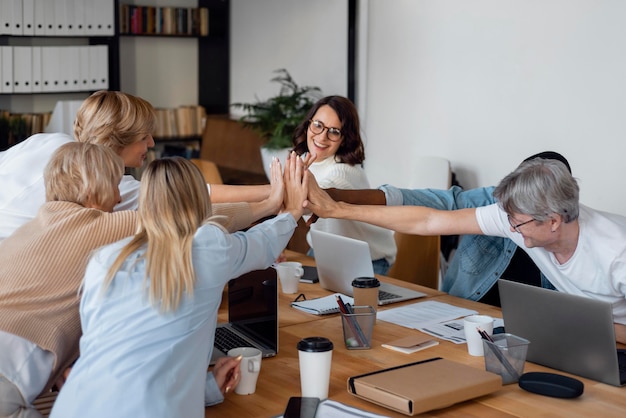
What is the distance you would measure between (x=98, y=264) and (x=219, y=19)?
5.36 metres

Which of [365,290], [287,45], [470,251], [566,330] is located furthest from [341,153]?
[287,45]

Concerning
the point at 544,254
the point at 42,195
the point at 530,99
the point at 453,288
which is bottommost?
the point at 453,288

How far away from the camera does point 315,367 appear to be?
6.73ft

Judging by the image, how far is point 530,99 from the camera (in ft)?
15.2

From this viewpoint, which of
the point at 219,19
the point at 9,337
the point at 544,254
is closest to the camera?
the point at 9,337

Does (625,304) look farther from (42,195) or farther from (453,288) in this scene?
(42,195)

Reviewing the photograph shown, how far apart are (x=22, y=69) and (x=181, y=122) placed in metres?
1.37

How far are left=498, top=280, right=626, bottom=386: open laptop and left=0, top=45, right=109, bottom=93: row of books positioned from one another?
14.9ft

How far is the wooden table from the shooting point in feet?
6.61

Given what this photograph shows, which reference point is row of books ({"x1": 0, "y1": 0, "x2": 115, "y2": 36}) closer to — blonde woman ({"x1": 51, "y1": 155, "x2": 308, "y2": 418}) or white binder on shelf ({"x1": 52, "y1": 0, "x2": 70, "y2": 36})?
white binder on shelf ({"x1": 52, "y1": 0, "x2": 70, "y2": 36})

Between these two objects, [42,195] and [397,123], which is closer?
[42,195]

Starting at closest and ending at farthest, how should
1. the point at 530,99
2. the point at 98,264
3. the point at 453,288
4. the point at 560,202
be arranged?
the point at 98,264, the point at 560,202, the point at 453,288, the point at 530,99

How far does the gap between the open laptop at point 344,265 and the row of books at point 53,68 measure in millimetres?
3656

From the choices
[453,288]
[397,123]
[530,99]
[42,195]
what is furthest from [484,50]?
[42,195]
